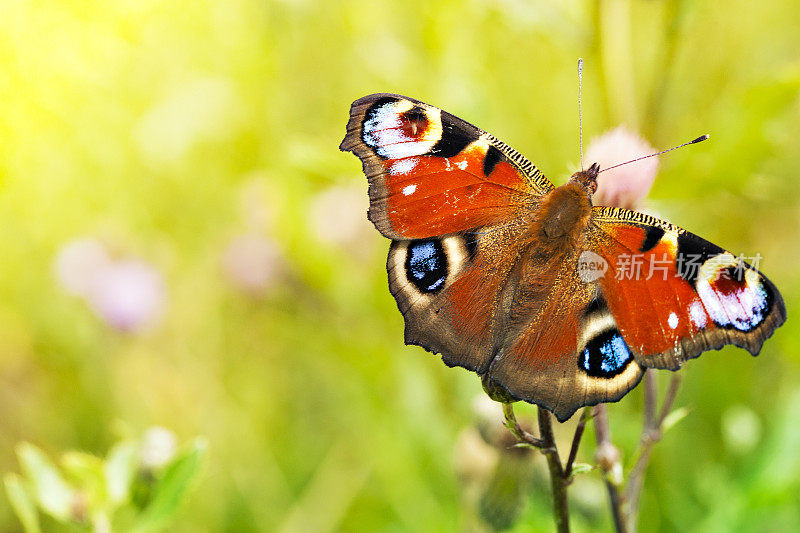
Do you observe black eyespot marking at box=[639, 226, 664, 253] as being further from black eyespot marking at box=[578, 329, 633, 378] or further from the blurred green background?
the blurred green background

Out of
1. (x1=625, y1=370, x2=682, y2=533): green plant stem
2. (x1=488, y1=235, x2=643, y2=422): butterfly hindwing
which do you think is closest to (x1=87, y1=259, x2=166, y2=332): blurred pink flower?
(x1=488, y1=235, x2=643, y2=422): butterfly hindwing

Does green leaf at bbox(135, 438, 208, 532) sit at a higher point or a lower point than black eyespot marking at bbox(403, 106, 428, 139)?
lower

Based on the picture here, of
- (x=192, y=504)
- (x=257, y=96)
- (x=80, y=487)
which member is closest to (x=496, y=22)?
(x=257, y=96)

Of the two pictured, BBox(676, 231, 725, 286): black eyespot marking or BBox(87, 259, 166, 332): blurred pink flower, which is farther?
BBox(87, 259, 166, 332): blurred pink flower

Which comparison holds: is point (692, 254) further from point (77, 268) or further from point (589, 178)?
point (77, 268)

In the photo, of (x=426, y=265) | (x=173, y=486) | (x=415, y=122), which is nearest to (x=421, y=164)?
(x=415, y=122)

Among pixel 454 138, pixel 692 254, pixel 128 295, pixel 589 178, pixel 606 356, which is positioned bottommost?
pixel 128 295

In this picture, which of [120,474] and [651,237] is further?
[120,474]
